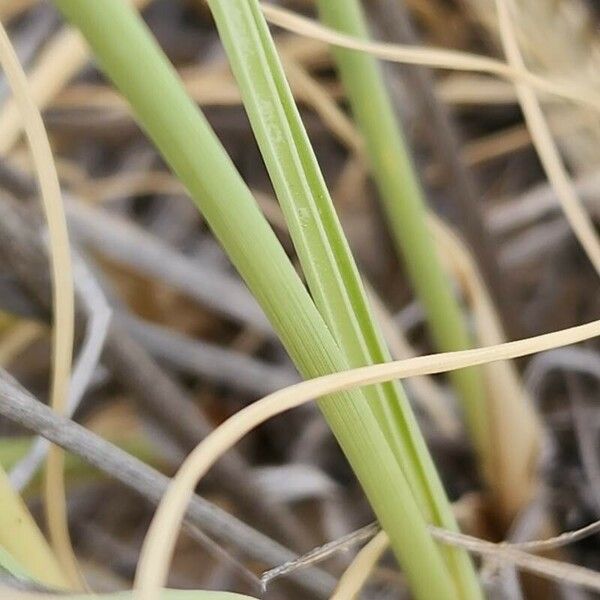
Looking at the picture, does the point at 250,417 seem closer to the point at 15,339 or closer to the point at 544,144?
the point at 544,144

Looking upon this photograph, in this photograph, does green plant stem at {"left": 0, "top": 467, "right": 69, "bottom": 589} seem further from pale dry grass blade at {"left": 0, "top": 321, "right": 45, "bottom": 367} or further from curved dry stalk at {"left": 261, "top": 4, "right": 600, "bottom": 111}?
pale dry grass blade at {"left": 0, "top": 321, "right": 45, "bottom": 367}

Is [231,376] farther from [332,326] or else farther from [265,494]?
[332,326]

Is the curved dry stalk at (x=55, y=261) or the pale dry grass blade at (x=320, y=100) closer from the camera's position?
the curved dry stalk at (x=55, y=261)

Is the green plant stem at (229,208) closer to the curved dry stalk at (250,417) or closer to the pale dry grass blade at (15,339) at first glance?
the curved dry stalk at (250,417)

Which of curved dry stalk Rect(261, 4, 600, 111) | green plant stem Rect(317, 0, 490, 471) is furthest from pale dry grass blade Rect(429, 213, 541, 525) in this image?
curved dry stalk Rect(261, 4, 600, 111)

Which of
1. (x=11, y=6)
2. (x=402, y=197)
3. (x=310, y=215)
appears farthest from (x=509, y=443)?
(x=11, y=6)

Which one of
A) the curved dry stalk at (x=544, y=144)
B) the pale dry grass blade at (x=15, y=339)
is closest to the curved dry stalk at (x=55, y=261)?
the curved dry stalk at (x=544, y=144)
